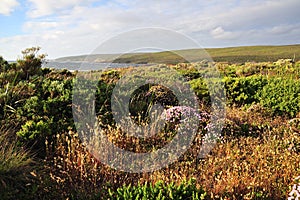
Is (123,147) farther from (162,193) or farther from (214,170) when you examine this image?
(162,193)

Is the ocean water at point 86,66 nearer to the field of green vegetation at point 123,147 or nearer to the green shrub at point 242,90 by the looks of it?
the field of green vegetation at point 123,147

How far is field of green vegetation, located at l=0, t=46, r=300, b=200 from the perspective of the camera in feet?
12.6

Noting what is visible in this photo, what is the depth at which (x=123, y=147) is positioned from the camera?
4.95m

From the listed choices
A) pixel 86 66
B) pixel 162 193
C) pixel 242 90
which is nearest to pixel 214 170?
pixel 162 193

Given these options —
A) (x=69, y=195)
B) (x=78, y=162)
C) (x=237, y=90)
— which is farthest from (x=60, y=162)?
(x=237, y=90)

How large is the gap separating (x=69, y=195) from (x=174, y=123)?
2519 mm

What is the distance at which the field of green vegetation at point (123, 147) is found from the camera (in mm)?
3846

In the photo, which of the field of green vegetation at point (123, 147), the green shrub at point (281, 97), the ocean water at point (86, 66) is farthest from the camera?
the green shrub at point (281, 97)

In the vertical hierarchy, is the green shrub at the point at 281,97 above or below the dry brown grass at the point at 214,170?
above

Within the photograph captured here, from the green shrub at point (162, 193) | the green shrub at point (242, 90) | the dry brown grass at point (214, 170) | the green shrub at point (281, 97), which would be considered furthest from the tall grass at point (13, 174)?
the green shrub at point (281, 97)

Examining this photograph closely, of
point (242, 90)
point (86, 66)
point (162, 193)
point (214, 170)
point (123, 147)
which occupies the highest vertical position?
point (86, 66)

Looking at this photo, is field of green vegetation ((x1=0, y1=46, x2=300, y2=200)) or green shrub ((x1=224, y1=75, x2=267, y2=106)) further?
green shrub ((x1=224, y1=75, x2=267, y2=106))

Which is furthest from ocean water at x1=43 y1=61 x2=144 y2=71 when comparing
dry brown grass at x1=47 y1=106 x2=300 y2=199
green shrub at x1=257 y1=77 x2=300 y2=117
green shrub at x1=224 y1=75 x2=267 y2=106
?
green shrub at x1=257 y1=77 x2=300 y2=117

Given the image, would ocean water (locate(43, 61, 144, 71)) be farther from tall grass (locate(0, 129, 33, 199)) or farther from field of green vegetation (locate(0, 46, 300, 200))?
tall grass (locate(0, 129, 33, 199))
